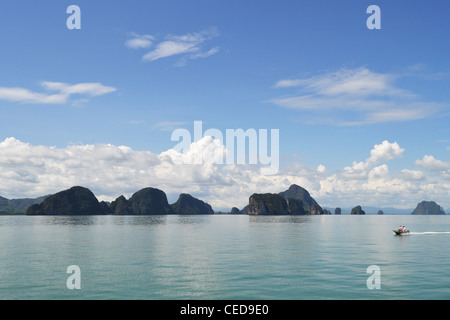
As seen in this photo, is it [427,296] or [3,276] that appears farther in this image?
[3,276]

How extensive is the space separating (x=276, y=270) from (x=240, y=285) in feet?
36.6

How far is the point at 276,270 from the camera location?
172 feet

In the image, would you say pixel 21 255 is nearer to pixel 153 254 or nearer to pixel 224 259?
pixel 153 254
